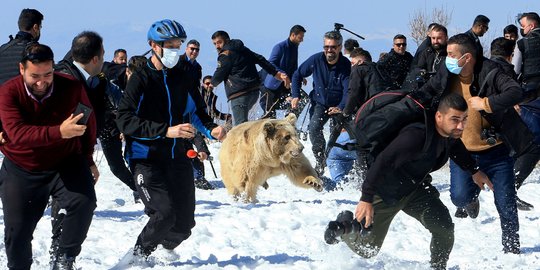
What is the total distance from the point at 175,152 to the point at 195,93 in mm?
505

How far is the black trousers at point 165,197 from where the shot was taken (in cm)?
615

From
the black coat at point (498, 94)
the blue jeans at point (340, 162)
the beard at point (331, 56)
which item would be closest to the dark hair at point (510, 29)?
the beard at point (331, 56)

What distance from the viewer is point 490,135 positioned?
7.16 meters

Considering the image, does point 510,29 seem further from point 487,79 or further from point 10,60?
point 10,60

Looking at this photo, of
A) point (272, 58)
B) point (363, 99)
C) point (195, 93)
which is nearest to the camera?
point (195, 93)

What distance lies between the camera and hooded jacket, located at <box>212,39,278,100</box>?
12438mm

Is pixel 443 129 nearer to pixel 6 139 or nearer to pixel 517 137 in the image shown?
pixel 517 137

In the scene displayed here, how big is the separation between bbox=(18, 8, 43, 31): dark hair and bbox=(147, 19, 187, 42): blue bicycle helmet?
2.08 metres

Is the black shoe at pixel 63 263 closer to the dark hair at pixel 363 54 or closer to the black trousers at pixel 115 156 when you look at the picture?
the black trousers at pixel 115 156

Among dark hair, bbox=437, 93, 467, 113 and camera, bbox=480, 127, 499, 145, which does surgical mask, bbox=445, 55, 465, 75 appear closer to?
camera, bbox=480, 127, 499, 145

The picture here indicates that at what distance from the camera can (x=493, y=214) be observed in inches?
370

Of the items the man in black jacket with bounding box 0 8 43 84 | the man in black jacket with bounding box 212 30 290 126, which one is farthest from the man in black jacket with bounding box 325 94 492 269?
the man in black jacket with bounding box 212 30 290 126

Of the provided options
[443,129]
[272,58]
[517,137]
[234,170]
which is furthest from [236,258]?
[272,58]

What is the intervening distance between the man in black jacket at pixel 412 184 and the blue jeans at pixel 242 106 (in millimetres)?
6478
